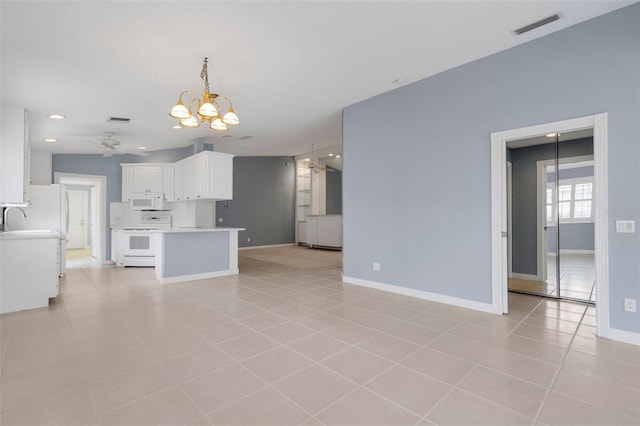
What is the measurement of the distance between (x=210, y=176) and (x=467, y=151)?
4377 mm

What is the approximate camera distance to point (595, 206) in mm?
2910

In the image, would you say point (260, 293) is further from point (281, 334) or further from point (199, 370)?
point (199, 370)

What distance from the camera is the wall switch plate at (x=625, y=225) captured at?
2.71 metres

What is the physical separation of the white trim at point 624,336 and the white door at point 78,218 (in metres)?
13.4

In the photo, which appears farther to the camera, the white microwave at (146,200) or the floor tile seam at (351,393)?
the white microwave at (146,200)

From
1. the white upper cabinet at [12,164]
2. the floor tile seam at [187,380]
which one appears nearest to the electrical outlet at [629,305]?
the floor tile seam at [187,380]

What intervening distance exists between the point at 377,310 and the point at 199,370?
6.80 ft

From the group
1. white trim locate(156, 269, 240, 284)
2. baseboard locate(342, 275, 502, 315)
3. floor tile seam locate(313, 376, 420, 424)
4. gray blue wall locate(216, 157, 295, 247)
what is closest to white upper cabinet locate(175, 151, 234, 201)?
white trim locate(156, 269, 240, 284)

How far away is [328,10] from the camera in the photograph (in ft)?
8.65

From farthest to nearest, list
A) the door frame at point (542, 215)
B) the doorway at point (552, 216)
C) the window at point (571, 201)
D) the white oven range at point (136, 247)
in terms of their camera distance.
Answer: the white oven range at point (136, 247), the door frame at point (542, 215), the doorway at point (552, 216), the window at point (571, 201)

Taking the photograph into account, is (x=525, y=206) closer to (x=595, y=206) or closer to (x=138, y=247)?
(x=595, y=206)

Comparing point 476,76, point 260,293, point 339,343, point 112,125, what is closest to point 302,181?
point 112,125

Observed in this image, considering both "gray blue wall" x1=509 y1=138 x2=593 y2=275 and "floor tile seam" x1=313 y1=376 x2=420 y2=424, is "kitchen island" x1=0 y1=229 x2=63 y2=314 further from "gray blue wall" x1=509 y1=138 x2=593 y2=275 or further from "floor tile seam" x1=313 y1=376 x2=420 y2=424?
"gray blue wall" x1=509 y1=138 x2=593 y2=275

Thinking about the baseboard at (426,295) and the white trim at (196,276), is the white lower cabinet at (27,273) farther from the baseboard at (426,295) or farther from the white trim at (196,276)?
the baseboard at (426,295)
